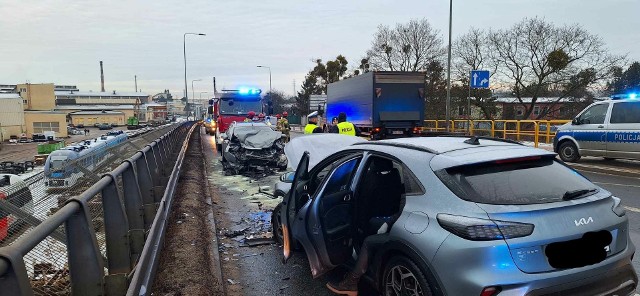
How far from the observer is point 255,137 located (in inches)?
500

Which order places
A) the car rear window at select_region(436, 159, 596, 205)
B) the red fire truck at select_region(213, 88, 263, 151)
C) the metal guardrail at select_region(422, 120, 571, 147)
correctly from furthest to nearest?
the red fire truck at select_region(213, 88, 263, 151) → the metal guardrail at select_region(422, 120, 571, 147) → the car rear window at select_region(436, 159, 596, 205)

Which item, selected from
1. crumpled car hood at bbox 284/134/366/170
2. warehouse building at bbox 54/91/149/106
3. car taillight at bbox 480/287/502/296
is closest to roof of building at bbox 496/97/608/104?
crumpled car hood at bbox 284/134/366/170

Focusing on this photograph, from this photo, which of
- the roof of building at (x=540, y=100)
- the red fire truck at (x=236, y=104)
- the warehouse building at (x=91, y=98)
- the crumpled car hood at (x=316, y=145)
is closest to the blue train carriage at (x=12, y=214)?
the crumpled car hood at (x=316, y=145)

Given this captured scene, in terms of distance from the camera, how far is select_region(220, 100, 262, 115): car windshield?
20406 millimetres

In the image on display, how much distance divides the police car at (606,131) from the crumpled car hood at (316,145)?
756 cm

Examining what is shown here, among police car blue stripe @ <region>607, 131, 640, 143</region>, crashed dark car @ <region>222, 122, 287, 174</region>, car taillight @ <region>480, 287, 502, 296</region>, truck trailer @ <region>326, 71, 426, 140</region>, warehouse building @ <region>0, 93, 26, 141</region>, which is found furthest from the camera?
warehouse building @ <region>0, 93, 26, 141</region>

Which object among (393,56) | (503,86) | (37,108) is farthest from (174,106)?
(503,86)

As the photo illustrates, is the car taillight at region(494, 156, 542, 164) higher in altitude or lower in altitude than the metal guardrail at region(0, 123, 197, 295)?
higher

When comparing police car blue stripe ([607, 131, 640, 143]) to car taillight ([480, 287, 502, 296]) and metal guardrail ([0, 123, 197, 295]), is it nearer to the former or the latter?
car taillight ([480, 287, 502, 296])

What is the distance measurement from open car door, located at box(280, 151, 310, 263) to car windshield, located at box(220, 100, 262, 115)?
16.2m

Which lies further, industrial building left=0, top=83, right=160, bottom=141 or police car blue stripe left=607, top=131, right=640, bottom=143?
industrial building left=0, top=83, right=160, bottom=141

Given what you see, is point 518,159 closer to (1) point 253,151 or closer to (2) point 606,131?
(1) point 253,151

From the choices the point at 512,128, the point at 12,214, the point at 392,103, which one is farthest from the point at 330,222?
the point at 512,128

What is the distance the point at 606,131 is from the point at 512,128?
12004 mm
